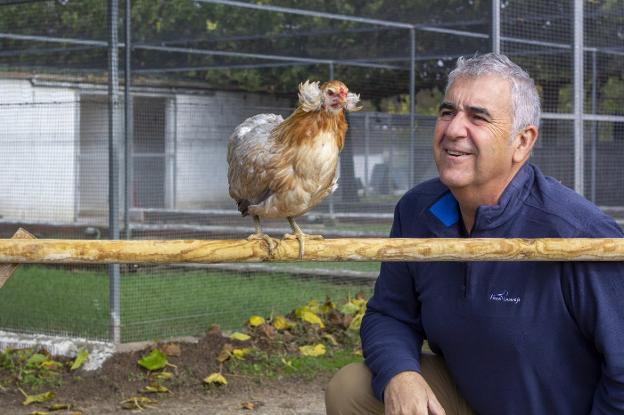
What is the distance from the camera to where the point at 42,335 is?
6848 mm

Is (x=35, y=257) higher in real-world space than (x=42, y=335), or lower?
higher

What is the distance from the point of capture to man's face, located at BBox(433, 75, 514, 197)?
115 inches

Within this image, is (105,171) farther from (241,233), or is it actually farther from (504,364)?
(504,364)

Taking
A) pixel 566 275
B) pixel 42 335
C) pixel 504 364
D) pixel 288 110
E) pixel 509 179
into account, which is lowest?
pixel 42 335

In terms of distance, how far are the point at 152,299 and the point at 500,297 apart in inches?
237

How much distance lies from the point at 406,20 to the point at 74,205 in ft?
14.4

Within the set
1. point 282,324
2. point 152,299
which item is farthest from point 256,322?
point 152,299

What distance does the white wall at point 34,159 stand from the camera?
10000 millimetres

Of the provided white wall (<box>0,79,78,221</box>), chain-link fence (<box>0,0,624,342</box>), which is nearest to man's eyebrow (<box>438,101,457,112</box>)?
chain-link fence (<box>0,0,624,342</box>)

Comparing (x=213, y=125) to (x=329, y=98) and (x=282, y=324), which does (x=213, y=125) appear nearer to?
(x=282, y=324)

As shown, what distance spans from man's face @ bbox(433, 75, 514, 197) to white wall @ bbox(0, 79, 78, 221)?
22.0 ft

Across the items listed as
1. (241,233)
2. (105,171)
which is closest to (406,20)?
(241,233)

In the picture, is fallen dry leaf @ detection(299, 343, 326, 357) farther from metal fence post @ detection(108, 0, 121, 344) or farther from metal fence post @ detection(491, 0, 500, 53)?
metal fence post @ detection(491, 0, 500, 53)

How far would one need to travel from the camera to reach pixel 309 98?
11.7 feet
